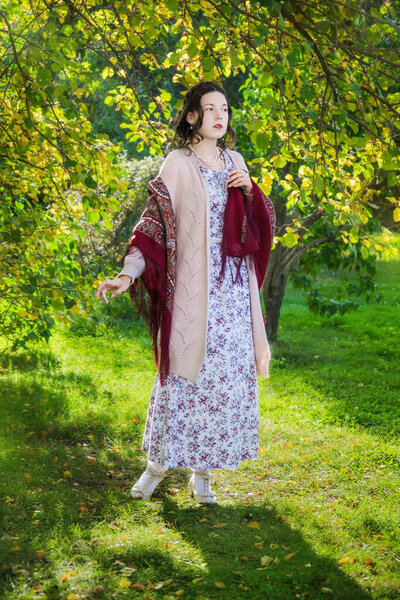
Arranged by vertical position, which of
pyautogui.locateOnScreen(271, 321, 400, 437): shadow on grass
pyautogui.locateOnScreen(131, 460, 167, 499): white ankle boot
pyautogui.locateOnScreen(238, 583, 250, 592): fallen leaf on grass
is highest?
pyautogui.locateOnScreen(271, 321, 400, 437): shadow on grass

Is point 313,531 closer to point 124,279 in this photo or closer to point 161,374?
point 161,374

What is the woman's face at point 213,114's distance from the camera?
3398 millimetres

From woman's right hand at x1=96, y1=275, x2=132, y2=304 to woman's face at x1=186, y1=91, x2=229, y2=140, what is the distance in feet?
2.68

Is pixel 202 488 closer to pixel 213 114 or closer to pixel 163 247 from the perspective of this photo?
pixel 163 247

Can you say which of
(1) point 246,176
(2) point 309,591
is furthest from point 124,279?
(2) point 309,591

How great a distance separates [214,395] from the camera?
3373mm

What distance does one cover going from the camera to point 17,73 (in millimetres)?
3584

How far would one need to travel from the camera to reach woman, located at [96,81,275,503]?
3.34 meters

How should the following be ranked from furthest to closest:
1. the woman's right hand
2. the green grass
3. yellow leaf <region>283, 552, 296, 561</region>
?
the woman's right hand, yellow leaf <region>283, 552, 296, 561</region>, the green grass

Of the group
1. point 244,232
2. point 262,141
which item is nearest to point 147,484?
point 244,232

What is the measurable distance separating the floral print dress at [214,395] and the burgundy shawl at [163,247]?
0.17 feet

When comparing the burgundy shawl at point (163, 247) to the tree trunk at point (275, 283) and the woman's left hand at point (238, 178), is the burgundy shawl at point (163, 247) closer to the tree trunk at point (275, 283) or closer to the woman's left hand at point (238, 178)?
the woman's left hand at point (238, 178)

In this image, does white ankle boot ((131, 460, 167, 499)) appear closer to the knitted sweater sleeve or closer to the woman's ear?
the knitted sweater sleeve

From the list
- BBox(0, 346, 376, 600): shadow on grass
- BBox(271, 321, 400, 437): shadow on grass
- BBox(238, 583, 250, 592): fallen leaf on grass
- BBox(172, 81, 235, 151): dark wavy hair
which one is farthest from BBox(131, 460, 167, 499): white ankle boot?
BBox(271, 321, 400, 437): shadow on grass
